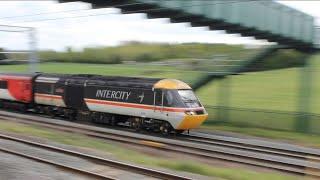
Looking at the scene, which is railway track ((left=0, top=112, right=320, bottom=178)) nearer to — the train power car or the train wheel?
the train wheel

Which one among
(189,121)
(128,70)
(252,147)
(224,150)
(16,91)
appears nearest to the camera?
(224,150)

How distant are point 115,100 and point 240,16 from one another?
7.50 meters

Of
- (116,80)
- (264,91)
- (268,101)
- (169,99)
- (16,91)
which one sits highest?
(116,80)

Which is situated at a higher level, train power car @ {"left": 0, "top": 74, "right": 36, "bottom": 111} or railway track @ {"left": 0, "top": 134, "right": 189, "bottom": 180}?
railway track @ {"left": 0, "top": 134, "right": 189, "bottom": 180}

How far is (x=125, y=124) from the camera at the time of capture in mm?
29297

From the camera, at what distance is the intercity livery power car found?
24906 millimetres

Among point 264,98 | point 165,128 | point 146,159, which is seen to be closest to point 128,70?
point 264,98

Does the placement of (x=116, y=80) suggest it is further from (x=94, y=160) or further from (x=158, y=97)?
(x=94, y=160)

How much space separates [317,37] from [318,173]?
49.1 ft

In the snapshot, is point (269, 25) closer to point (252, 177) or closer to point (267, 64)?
point (267, 64)

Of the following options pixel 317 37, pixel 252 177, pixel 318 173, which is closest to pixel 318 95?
pixel 317 37

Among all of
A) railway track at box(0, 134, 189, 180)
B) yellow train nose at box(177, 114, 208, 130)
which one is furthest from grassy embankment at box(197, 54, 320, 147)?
railway track at box(0, 134, 189, 180)

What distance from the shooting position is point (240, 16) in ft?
86.4

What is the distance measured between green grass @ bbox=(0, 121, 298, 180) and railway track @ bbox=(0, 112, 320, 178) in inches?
44.4
